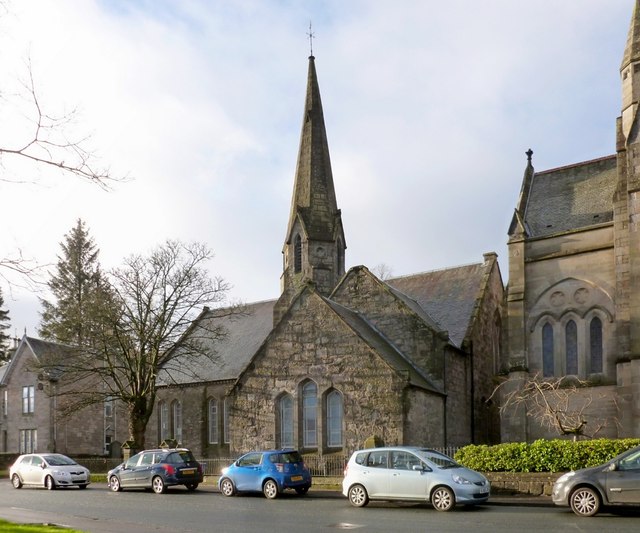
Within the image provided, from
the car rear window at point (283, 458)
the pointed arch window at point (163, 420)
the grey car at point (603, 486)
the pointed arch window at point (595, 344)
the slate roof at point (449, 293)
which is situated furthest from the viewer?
the pointed arch window at point (163, 420)

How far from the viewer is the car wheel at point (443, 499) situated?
19.3 m

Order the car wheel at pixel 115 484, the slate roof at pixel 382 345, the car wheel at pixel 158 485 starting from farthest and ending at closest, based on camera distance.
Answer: the slate roof at pixel 382 345 → the car wheel at pixel 115 484 → the car wheel at pixel 158 485

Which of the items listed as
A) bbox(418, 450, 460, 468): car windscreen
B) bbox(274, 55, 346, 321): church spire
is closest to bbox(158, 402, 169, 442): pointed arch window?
bbox(274, 55, 346, 321): church spire

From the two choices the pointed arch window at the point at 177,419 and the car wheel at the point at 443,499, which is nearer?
the car wheel at the point at 443,499

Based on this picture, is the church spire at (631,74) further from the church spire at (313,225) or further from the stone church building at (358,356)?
the church spire at (313,225)

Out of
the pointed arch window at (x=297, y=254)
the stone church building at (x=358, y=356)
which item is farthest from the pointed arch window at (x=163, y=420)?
the pointed arch window at (x=297, y=254)

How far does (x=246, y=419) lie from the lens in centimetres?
3291

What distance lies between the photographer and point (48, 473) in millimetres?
30938

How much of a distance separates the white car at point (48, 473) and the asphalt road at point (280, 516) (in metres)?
5.16

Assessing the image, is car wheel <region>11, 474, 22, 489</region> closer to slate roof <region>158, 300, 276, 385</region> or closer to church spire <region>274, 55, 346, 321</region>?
slate roof <region>158, 300, 276, 385</region>

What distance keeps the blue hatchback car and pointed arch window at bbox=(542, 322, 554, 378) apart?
36.5 feet

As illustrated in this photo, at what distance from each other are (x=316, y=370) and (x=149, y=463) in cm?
727

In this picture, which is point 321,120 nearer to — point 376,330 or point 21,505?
point 376,330

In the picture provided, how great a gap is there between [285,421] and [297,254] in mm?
13829
